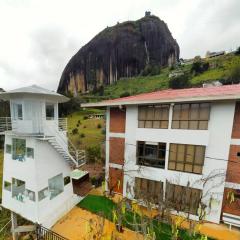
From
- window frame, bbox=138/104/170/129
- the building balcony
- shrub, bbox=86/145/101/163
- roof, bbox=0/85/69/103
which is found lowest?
shrub, bbox=86/145/101/163

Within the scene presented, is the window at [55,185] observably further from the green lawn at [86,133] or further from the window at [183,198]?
the green lawn at [86,133]

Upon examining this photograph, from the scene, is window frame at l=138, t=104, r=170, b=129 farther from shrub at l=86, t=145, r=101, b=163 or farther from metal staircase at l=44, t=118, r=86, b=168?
shrub at l=86, t=145, r=101, b=163

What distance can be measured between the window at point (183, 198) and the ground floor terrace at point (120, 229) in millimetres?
843

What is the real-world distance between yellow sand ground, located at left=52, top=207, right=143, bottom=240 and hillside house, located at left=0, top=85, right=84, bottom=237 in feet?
2.30

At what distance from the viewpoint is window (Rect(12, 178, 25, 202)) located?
11578mm

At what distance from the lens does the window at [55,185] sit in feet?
38.8

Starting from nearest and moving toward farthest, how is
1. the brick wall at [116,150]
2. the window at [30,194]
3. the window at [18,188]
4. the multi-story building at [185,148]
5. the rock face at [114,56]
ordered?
the multi-story building at [185,148], the window at [30,194], the window at [18,188], the brick wall at [116,150], the rock face at [114,56]

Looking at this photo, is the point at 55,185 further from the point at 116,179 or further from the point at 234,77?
the point at 234,77

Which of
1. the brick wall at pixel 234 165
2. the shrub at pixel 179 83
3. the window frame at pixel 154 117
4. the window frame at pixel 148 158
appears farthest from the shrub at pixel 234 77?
the window frame at pixel 148 158

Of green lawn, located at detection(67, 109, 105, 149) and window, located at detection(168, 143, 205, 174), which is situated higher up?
window, located at detection(168, 143, 205, 174)

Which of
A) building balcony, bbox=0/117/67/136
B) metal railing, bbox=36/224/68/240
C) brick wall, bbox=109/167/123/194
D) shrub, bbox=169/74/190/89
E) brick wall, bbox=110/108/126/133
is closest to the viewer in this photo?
metal railing, bbox=36/224/68/240

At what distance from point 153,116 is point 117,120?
3285 millimetres

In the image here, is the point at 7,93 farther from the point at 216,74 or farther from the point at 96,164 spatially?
the point at 216,74

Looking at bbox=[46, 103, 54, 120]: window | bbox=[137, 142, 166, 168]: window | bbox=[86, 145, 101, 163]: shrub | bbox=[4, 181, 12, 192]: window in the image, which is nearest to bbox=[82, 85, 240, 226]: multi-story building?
bbox=[137, 142, 166, 168]: window
